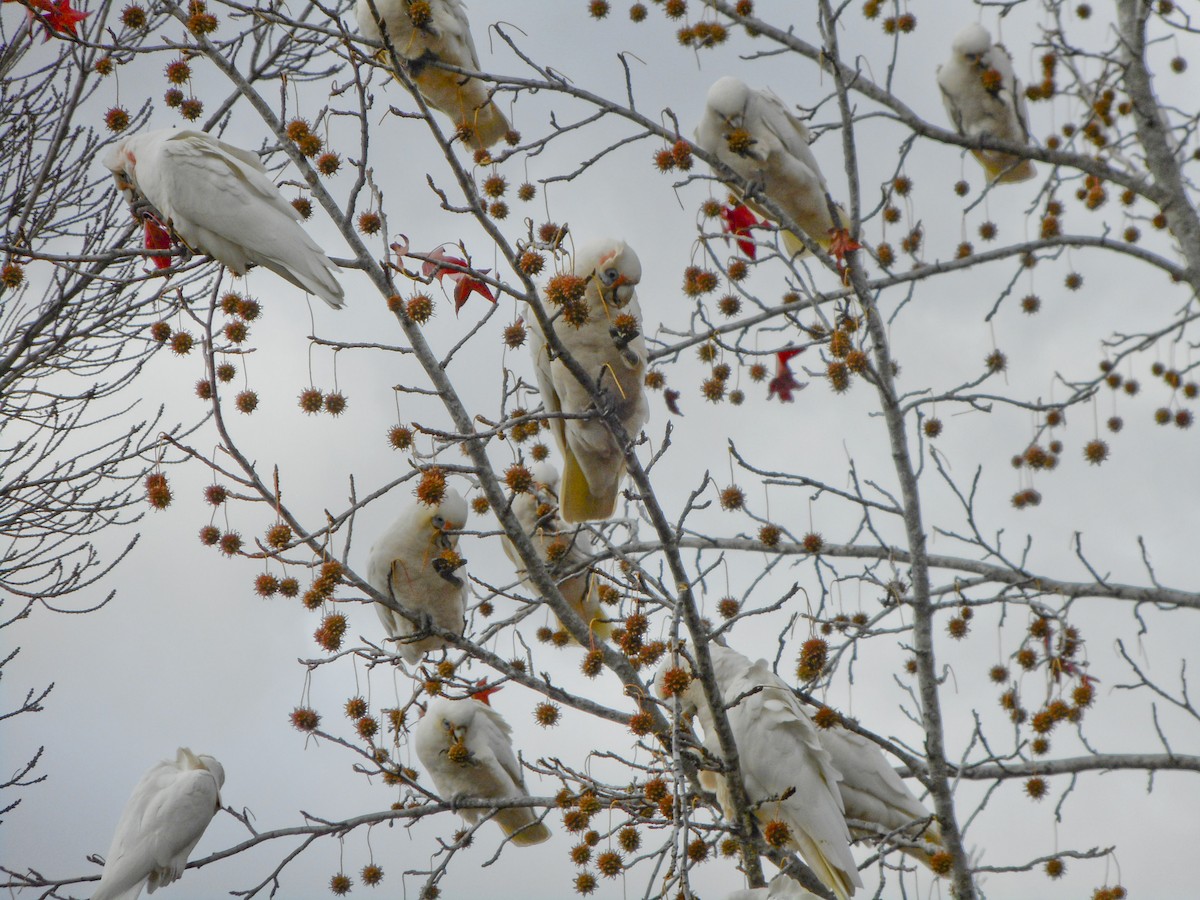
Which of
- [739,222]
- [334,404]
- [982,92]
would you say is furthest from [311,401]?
[982,92]

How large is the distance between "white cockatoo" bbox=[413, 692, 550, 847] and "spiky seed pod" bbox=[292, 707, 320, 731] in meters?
1.10

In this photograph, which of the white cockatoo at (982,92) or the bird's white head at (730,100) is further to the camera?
the white cockatoo at (982,92)

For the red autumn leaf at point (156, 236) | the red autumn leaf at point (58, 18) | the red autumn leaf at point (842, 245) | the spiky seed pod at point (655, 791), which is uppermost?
the red autumn leaf at point (842, 245)

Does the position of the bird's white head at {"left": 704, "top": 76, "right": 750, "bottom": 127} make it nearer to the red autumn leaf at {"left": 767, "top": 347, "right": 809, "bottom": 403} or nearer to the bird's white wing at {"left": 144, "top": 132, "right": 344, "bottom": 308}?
the red autumn leaf at {"left": 767, "top": 347, "right": 809, "bottom": 403}

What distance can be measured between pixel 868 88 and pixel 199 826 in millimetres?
5160

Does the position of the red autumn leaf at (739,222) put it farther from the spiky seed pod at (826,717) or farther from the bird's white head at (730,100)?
the spiky seed pod at (826,717)

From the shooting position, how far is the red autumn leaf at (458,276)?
11.3ft

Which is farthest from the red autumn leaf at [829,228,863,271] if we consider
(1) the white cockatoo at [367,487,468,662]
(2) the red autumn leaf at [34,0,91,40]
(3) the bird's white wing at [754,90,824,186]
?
(2) the red autumn leaf at [34,0,91,40]

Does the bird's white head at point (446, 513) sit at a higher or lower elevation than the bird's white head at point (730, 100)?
lower

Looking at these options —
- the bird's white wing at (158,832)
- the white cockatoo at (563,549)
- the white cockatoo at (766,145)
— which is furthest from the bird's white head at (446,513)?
the white cockatoo at (766,145)

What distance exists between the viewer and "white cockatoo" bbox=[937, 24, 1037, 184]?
6.36 m

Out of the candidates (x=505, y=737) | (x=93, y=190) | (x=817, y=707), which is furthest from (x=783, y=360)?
(x=93, y=190)

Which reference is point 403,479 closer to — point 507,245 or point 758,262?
point 507,245

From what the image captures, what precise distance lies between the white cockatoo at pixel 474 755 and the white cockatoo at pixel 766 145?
276 centimetres
